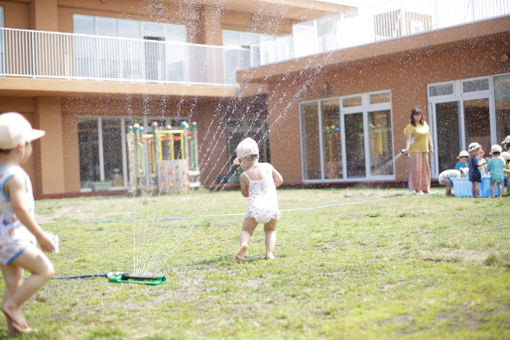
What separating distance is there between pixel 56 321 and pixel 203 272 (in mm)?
1611

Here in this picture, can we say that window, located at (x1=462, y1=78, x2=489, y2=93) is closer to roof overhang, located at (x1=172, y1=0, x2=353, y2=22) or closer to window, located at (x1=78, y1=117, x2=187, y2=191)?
roof overhang, located at (x1=172, y1=0, x2=353, y2=22)

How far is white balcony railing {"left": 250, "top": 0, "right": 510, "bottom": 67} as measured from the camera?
1512cm

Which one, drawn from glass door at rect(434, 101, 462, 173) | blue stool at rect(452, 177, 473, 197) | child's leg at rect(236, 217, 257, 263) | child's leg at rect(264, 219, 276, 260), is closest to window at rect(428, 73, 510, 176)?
glass door at rect(434, 101, 462, 173)

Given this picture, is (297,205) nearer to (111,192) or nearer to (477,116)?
(477,116)

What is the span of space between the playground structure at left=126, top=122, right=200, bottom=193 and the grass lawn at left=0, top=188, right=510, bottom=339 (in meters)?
11.0

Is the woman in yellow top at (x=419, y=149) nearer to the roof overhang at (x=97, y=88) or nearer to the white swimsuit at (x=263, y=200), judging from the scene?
the white swimsuit at (x=263, y=200)

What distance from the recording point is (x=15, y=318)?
3.54m

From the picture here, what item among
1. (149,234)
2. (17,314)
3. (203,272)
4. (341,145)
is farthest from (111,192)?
(17,314)

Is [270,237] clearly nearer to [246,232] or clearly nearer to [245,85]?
[246,232]

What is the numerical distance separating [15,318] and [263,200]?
2.83 metres

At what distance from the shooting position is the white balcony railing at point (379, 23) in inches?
595

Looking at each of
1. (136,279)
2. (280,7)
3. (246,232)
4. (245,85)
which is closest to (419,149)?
(246,232)

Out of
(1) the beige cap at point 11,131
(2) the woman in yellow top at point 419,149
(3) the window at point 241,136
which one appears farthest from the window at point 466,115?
(1) the beige cap at point 11,131

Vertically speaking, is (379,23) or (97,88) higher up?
(379,23)
